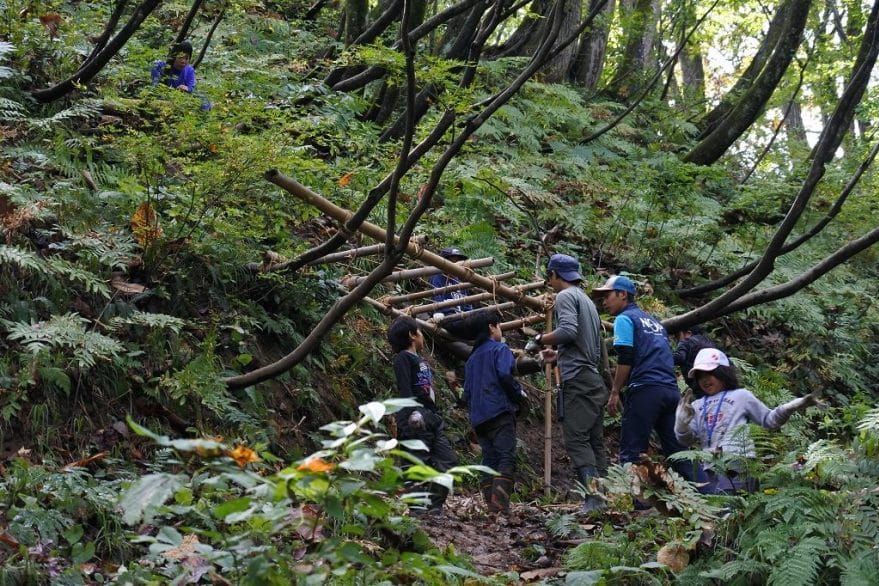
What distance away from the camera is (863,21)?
15.5m

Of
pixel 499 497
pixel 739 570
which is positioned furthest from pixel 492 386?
pixel 739 570

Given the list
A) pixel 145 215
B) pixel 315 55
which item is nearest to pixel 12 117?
pixel 145 215

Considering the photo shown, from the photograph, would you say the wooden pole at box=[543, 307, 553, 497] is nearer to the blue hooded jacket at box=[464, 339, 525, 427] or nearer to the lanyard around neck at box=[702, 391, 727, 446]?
the blue hooded jacket at box=[464, 339, 525, 427]

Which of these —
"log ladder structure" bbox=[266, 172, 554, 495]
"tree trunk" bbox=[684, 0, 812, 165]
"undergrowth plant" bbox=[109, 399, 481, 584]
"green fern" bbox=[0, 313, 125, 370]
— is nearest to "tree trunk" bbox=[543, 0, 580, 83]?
"tree trunk" bbox=[684, 0, 812, 165]

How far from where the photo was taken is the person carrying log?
720cm

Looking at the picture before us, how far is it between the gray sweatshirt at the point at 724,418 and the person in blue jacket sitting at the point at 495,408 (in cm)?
154

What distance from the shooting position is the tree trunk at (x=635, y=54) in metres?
18.1

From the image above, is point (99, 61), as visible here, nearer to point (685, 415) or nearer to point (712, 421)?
point (685, 415)

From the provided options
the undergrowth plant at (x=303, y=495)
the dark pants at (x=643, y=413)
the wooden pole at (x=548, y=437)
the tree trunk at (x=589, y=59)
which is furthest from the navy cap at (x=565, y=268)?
the tree trunk at (x=589, y=59)

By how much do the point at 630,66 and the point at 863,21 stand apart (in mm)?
5053

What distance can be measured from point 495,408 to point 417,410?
65 centimetres

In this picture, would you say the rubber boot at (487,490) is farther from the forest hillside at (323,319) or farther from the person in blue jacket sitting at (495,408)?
the forest hillside at (323,319)

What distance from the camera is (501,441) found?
690 cm

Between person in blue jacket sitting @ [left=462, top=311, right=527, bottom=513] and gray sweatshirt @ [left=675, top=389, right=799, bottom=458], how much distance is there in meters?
1.54
